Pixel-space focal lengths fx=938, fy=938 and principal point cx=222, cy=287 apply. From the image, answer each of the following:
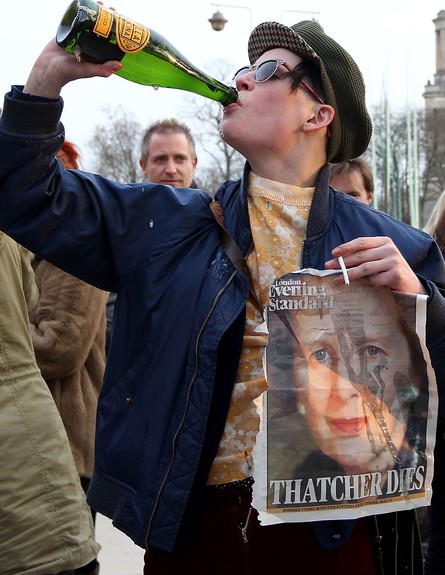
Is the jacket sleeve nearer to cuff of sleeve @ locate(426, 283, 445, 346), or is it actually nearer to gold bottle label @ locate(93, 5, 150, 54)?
gold bottle label @ locate(93, 5, 150, 54)

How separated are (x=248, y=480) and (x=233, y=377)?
26 centimetres

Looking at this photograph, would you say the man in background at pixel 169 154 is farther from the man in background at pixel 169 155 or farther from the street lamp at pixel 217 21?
the street lamp at pixel 217 21

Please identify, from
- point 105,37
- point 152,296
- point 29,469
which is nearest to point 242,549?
point 152,296

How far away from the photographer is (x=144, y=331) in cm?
231

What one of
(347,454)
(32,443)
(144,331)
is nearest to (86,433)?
(32,443)

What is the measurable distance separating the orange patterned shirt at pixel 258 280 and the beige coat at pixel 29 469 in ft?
3.26

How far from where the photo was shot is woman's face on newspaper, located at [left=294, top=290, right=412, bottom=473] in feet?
7.03

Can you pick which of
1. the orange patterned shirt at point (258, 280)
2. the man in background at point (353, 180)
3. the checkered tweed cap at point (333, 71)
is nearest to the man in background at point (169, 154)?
the man in background at point (353, 180)

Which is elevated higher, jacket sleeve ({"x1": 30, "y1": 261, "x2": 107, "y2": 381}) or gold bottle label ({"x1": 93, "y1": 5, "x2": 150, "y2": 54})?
gold bottle label ({"x1": 93, "y1": 5, "x2": 150, "y2": 54})

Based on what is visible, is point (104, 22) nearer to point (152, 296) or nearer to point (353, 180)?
point (152, 296)

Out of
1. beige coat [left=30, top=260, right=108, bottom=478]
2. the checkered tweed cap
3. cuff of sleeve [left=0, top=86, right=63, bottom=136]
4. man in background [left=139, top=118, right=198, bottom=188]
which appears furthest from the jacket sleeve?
cuff of sleeve [left=0, top=86, right=63, bottom=136]

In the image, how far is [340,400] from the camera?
84.9 inches

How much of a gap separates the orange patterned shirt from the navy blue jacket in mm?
37

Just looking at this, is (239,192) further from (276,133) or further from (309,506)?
(309,506)
